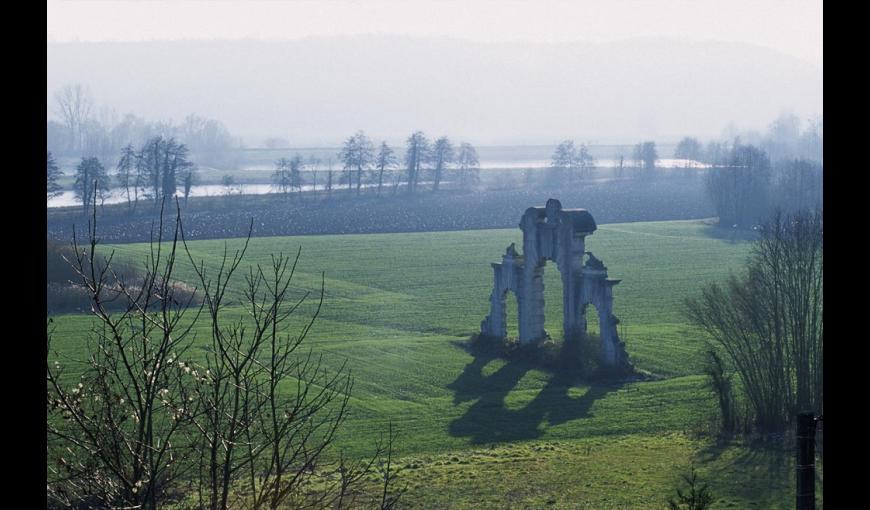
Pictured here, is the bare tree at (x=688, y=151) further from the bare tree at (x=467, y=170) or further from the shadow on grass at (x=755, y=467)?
the shadow on grass at (x=755, y=467)

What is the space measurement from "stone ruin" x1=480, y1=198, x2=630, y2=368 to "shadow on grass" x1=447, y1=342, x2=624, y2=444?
4.29ft

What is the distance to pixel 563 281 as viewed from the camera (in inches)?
1337

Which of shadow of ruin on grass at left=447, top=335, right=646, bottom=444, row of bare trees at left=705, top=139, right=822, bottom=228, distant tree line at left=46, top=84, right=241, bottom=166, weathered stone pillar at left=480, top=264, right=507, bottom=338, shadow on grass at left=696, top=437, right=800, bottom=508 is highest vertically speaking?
distant tree line at left=46, top=84, right=241, bottom=166

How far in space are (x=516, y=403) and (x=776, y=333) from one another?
6.74 metres

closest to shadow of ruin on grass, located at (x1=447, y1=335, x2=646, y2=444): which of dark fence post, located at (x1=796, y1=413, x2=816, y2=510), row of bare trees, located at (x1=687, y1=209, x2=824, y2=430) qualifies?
row of bare trees, located at (x1=687, y1=209, x2=824, y2=430)

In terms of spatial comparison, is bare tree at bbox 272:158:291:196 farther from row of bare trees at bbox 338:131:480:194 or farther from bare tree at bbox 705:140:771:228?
bare tree at bbox 705:140:771:228

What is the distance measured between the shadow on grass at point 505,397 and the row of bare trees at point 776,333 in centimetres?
364

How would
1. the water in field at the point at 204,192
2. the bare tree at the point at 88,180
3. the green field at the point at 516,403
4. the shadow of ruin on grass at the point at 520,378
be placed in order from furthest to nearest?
the water in field at the point at 204,192
the bare tree at the point at 88,180
the shadow of ruin on grass at the point at 520,378
the green field at the point at 516,403

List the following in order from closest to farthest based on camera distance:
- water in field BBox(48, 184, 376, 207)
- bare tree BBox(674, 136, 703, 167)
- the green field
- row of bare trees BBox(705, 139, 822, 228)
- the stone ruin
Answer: the green field → the stone ruin → row of bare trees BBox(705, 139, 822, 228) → water in field BBox(48, 184, 376, 207) → bare tree BBox(674, 136, 703, 167)

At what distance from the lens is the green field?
2111 cm

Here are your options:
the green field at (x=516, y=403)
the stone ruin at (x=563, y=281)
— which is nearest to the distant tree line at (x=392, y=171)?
the green field at (x=516, y=403)

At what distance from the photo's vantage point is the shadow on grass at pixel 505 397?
26016 millimetres

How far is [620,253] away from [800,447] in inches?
2157
